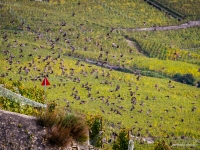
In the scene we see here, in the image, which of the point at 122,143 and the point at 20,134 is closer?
the point at 20,134

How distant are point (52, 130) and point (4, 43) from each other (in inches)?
4544

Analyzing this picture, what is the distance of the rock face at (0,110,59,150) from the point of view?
34.3m

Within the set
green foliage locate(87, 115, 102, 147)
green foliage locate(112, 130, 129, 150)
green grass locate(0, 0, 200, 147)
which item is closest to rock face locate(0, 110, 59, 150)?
green foliage locate(87, 115, 102, 147)

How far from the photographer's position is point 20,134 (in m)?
35.0

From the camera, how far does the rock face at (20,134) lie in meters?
34.3

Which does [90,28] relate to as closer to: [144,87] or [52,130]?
[144,87]

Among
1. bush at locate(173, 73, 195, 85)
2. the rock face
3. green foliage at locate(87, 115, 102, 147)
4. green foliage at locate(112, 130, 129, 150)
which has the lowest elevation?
bush at locate(173, 73, 195, 85)

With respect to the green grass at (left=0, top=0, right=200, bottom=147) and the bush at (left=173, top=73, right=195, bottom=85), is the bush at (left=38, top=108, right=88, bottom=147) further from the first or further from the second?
the bush at (left=173, top=73, right=195, bottom=85)

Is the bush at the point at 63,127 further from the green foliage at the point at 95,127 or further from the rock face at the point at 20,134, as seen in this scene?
the green foliage at the point at 95,127

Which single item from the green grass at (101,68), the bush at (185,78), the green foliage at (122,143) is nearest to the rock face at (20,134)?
the green foliage at (122,143)

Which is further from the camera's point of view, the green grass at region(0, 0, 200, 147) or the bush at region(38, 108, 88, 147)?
the green grass at region(0, 0, 200, 147)

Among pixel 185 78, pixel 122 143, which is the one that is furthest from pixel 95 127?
pixel 185 78

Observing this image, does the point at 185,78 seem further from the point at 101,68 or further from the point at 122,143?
the point at 122,143

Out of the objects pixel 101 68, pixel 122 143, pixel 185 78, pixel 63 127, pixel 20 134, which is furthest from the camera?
pixel 185 78
